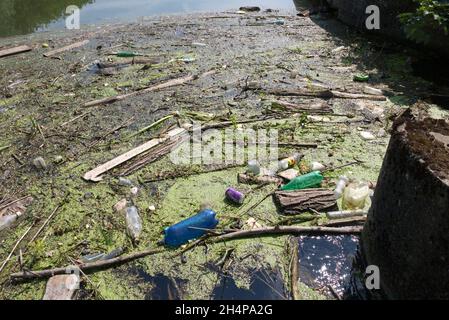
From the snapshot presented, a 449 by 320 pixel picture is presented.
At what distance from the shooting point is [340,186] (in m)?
4.31

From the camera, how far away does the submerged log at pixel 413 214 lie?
7.83 feet

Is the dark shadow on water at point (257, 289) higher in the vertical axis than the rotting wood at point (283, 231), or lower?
lower

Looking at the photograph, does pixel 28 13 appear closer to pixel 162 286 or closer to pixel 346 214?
pixel 162 286

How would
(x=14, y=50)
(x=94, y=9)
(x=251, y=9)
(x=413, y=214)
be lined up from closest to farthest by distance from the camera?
(x=413, y=214) → (x=14, y=50) → (x=251, y=9) → (x=94, y=9)

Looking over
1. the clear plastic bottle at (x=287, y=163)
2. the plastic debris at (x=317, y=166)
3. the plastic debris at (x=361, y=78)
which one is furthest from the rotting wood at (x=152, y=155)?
the plastic debris at (x=361, y=78)

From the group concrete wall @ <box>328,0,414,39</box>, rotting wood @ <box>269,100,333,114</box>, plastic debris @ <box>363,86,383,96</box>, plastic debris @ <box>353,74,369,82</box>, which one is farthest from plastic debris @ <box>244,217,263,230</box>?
concrete wall @ <box>328,0,414,39</box>

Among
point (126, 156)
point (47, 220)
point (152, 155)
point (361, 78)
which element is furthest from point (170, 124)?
point (361, 78)

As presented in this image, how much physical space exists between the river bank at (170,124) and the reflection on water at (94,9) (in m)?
2.86

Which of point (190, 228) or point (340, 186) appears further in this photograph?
point (340, 186)

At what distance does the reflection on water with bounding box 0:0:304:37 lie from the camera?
13141mm

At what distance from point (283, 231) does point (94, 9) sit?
1362cm

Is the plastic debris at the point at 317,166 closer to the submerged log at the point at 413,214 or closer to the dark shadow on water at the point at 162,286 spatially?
the submerged log at the point at 413,214

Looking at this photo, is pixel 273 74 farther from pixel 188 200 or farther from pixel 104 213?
pixel 104 213

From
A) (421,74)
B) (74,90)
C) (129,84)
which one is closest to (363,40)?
(421,74)
